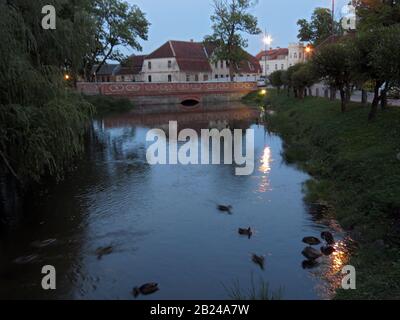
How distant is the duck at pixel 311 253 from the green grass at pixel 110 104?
177 ft

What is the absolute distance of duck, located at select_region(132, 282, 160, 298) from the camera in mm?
10938

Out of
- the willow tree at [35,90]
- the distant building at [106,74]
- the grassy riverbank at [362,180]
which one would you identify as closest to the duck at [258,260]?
the grassy riverbank at [362,180]

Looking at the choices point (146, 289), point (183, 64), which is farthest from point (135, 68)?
point (146, 289)

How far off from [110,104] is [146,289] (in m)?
57.9

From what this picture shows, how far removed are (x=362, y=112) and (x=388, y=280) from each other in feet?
61.8

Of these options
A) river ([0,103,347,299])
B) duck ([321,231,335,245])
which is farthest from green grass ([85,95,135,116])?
duck ([321,231,335,245])

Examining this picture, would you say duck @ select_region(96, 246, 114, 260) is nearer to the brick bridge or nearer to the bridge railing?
the bridge railing

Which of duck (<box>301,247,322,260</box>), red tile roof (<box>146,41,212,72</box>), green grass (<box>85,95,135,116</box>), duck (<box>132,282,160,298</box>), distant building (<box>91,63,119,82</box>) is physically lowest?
duck (<box>132,282,160,298</box>)

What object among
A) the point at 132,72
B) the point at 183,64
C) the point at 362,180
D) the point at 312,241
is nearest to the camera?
the point at 312,241

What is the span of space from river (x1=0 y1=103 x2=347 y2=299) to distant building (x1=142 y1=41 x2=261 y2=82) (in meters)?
69.3

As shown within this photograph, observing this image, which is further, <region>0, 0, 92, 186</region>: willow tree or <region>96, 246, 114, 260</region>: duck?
<region>96, 246, 114, 260</region>: duck

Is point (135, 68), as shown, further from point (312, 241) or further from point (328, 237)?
point (328, 237)

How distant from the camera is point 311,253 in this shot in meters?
12.4
